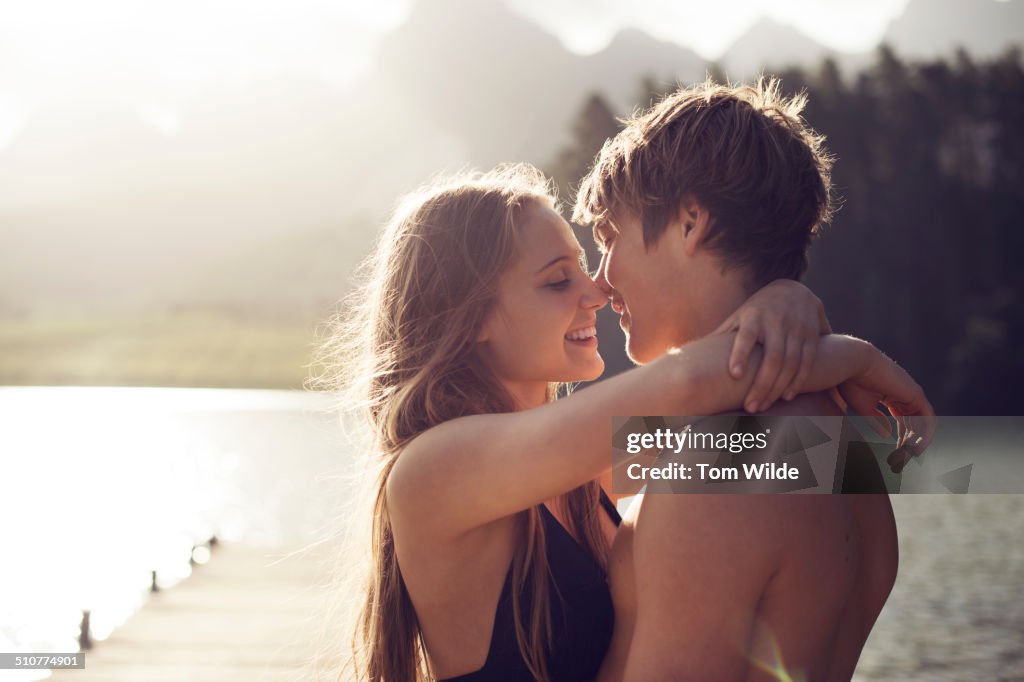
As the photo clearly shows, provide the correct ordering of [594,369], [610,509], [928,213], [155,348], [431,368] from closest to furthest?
[431,368] < [594,369] < [610,509] < [928,213] < [155,348]

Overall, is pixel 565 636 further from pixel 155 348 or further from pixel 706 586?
pixel 155 348

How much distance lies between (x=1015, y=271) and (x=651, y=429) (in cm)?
5038

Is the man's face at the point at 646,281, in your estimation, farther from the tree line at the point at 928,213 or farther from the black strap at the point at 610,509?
the tree line at the point at 928,213

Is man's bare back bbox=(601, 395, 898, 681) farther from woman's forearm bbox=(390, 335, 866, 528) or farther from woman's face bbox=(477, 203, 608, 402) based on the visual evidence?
woman's face bbox=(477, 203, 608, 402)

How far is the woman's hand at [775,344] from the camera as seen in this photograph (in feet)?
7.57

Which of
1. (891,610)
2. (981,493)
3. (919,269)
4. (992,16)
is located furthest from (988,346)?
(891,610)

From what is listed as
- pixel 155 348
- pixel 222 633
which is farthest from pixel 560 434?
pixel 155 348

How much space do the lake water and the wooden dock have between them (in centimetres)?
43

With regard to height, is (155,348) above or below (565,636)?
above

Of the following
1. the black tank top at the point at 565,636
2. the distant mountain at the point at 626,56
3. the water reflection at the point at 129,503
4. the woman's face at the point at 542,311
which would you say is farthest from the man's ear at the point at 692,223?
the distant mountain at the point at 626,56

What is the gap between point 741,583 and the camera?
231cm

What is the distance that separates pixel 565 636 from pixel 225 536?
73.1 ft

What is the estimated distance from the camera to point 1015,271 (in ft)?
154

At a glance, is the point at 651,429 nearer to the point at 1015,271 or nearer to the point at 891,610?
the point at 891,610
